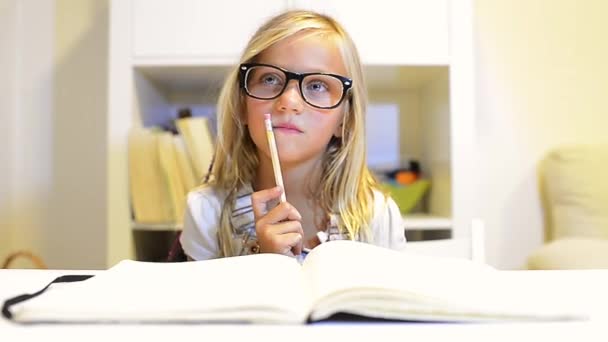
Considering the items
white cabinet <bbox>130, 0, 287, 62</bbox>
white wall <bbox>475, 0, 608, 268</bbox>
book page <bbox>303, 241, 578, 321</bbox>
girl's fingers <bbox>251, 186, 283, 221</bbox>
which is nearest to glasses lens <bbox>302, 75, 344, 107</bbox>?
girl's fingers <bbox>251, 186, 283, 221</bbox>

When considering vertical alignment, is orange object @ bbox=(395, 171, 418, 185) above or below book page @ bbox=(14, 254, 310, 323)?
above

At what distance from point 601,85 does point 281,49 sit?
4.25 ft

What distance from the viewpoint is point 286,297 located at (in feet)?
1.21

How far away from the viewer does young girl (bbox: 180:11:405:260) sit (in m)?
0.82

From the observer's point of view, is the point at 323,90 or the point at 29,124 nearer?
the point at 323,90

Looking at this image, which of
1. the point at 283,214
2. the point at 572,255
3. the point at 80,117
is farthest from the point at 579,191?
the point at 80,117

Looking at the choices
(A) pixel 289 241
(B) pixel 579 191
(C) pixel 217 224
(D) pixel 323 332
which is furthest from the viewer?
(B) pixel 579 191

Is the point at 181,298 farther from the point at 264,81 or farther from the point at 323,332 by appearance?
the point at 264,81

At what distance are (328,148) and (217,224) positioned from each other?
24 centimetres

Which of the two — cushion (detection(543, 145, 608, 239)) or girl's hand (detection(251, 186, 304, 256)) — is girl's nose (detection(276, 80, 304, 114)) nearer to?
girl's hand (detection(251, 186, 304, 256))

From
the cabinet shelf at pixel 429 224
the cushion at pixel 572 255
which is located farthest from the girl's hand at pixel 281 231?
the cushion at pixel 572 255

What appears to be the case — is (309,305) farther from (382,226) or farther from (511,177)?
(511,177)

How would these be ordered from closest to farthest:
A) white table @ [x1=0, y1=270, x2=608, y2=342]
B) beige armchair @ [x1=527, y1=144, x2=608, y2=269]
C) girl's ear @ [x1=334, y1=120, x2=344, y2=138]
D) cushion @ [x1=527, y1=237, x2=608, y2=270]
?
white table @ [x1=0, y1=270, x2=608, y2=342] → girl's ear @ [x1=334, y1=120, x2=344, y2=138] → cushion @ [x1=527, y1=237, x2=608, y2=270] → beige armchair @ [x1=527, y1=144, x2=608, y2=269]

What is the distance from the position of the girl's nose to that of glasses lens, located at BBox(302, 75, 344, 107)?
0.04 ft
